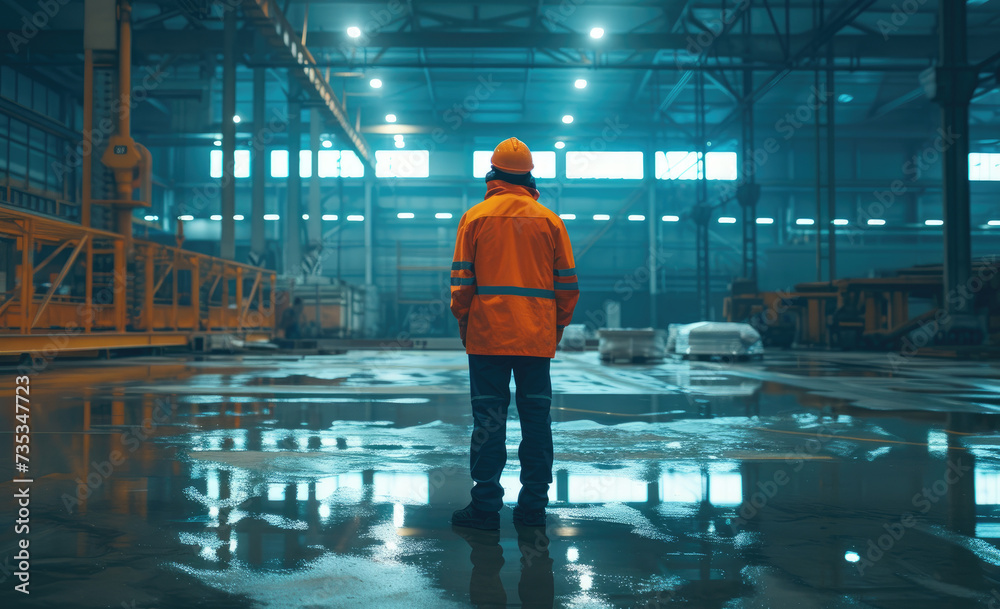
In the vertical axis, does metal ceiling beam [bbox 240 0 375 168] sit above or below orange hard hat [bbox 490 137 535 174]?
above

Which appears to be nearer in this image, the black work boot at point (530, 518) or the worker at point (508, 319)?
the black work boot at point (530, 518)

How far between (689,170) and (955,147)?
20.3 meters

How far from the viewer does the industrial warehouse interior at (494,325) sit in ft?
8.00

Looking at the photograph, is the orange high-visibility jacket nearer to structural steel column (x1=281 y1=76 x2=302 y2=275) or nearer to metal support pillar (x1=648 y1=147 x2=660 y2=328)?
structural steel column (x1=281 y1=76 x2=302 y2=275)

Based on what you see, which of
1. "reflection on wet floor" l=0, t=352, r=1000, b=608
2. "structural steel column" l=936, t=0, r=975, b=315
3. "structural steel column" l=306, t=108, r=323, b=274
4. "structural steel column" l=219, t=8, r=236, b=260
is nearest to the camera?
"reflection on wet floor" l=0, t=352, r=1000, b=608

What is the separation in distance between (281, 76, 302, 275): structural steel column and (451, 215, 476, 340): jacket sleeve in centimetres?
2315

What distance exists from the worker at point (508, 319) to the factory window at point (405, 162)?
3346 cm

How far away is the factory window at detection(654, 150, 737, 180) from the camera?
116 feet

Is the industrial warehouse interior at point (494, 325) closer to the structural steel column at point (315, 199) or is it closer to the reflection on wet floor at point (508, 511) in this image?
the reflection on wet floor at point (508, 511)

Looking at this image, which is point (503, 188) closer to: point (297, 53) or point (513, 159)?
point (513, 159)

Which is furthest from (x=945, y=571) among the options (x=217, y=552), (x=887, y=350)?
(x=887, y=350)

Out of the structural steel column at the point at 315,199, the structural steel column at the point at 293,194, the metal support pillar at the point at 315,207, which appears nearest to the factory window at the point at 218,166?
the metal support pillar at the point at 315,207

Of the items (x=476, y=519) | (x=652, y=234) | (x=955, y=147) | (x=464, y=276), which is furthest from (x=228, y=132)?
(x=652, y=234)

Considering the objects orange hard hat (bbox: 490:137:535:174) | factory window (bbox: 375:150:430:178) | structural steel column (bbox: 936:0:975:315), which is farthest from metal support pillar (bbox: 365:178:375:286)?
orange hard hat (bbox: 490:137:535:174)
